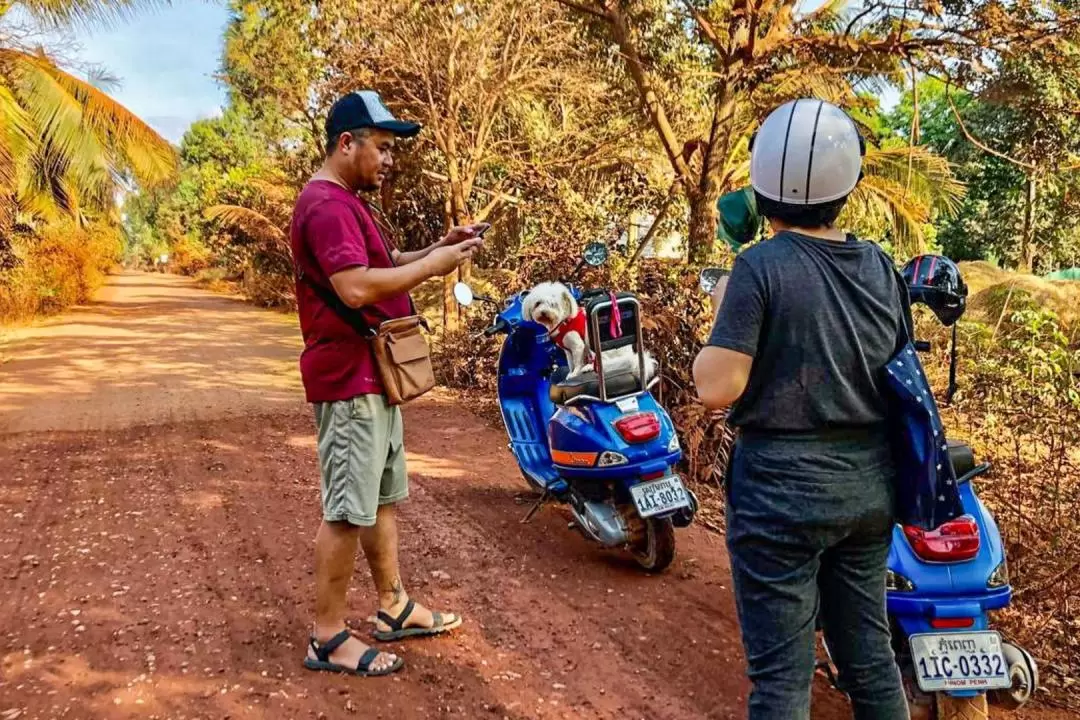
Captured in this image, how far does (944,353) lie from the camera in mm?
7984

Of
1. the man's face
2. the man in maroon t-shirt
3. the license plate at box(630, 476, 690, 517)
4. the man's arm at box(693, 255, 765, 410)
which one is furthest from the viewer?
the license plate at box(630, 476, 690, 517)

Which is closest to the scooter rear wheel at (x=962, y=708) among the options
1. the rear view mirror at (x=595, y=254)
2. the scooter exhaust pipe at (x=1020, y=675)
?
the scooter exhaust pipe at (x=1020, y=675)

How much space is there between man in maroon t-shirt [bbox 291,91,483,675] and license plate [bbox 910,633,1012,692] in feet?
6.21

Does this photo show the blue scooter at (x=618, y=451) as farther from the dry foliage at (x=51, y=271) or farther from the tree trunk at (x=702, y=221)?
the dry foliage at (x=51, y=271)

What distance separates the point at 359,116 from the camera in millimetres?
3049

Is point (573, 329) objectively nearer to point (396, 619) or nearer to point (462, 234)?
point (462, 234)

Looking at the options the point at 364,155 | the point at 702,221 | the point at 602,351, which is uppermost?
the point at 364,155

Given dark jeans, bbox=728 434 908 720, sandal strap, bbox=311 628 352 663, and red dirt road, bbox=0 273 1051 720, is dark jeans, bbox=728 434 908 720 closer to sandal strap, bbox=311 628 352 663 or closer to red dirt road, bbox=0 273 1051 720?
red dirt road, bbox=0 273 1051 720

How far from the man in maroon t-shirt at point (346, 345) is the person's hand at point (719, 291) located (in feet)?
3.82

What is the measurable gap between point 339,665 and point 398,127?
209cm

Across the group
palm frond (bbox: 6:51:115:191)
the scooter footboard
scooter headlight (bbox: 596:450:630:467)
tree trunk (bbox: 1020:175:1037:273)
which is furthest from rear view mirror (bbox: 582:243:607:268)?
tree trunk (bbox: 1020:175:1037:273)

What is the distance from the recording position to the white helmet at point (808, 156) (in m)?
1.92

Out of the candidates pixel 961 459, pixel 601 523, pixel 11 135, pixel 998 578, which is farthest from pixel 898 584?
pixel 11 135

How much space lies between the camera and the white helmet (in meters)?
1.92
